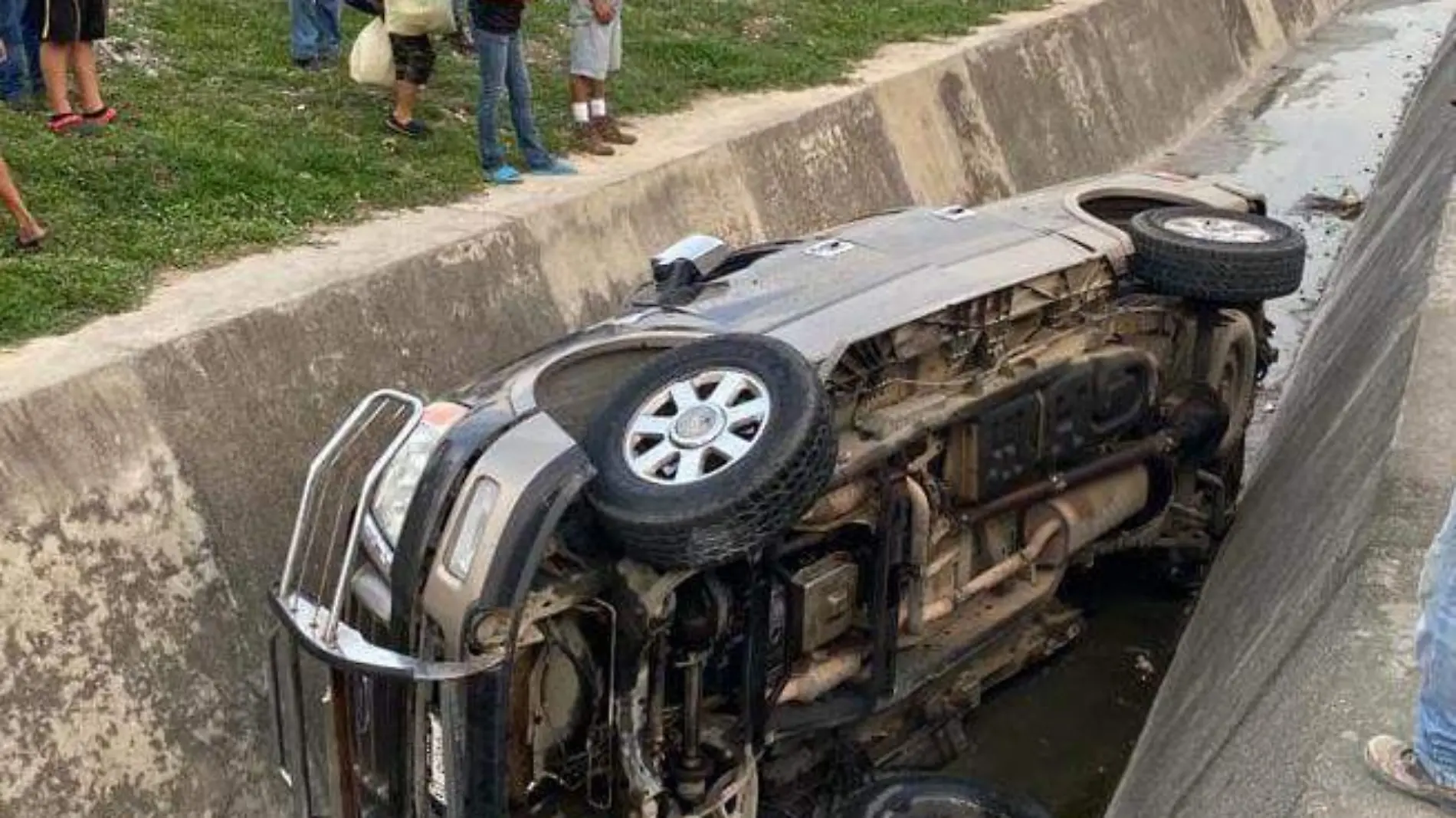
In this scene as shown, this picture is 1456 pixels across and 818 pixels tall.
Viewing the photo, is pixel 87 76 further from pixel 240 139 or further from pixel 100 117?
pixel 240 139

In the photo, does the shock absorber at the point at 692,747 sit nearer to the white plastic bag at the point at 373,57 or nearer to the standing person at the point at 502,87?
the standing person at the point at 502,87

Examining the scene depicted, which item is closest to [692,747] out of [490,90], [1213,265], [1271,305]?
[1213,265]

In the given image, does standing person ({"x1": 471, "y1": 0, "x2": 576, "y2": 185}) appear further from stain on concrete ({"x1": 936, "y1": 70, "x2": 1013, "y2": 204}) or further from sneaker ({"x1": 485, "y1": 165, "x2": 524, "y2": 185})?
stain on concrete ({"x1": 936, "y1": 70, "x2": 1013, "y2": 204})

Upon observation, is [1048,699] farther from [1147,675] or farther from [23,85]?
[23,85]

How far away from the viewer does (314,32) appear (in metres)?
10.4

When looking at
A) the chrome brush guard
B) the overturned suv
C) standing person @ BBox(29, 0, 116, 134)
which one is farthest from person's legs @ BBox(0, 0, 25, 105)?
the chrome brush guard

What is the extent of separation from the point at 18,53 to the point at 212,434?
4.17 m

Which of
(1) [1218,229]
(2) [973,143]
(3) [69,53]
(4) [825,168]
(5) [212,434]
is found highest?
(3) [69,53]

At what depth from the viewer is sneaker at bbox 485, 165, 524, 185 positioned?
8.69 metres

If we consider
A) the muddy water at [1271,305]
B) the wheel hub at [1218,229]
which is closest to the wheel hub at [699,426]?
the muddy water at [1271,305]

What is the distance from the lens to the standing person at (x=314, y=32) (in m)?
10.3

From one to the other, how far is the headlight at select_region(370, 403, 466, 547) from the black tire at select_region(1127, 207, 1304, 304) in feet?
9.98

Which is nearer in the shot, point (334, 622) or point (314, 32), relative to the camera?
point (334, 622)

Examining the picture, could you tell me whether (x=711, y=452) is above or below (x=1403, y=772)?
above
